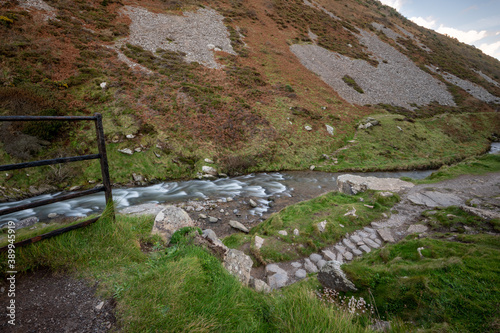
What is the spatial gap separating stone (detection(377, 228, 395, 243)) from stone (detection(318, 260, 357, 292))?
10.5 feet

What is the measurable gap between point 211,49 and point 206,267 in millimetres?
30300

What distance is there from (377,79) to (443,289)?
41486 millimetres

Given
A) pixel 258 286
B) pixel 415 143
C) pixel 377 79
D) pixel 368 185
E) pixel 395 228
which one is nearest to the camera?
pixel 258 286

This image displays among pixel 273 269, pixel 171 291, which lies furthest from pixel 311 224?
pixel 171 291

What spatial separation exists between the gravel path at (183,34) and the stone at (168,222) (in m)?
23.4

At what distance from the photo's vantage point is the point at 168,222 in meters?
5.21

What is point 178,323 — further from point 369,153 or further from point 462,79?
point 462,79

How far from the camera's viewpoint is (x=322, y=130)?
21125 millimetres

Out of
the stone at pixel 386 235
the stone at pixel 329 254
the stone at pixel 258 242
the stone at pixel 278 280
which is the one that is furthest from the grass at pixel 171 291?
the stone at pixel 386 235

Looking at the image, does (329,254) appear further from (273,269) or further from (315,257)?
(273,269)

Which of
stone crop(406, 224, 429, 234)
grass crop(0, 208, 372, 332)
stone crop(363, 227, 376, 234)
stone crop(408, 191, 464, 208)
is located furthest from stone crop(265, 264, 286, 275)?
stone crop(408, 191, 464, 208)

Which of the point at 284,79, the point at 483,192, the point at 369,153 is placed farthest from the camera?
the point at 284,79

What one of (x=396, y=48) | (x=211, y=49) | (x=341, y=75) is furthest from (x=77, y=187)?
(x=396, y=48)

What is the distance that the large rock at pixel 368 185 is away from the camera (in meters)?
9.72
